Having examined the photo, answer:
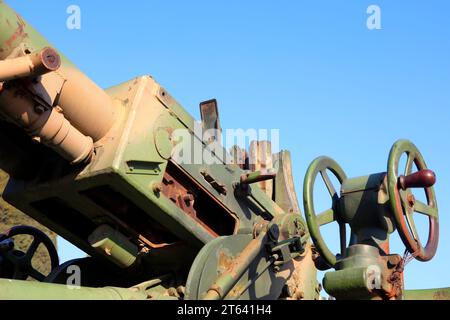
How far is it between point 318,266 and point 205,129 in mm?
1798

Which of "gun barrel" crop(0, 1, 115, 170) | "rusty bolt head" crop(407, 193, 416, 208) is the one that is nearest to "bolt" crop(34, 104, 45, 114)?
"gun barrel" crop(0, 1, 115, 170)

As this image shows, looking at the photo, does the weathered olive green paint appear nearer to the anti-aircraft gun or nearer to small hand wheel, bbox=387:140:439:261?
the anti-aircraft gun

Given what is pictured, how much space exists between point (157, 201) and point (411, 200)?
2.00 metres

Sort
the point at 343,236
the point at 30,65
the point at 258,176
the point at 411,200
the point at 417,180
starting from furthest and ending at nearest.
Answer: the point at 258,176 → the point at 343,236 → the point at 411,200 → the point at 417,180 → the point at 30,65

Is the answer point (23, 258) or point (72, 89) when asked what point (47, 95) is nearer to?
point (72, 89)

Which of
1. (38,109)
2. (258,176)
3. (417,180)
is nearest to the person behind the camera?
(38,109)

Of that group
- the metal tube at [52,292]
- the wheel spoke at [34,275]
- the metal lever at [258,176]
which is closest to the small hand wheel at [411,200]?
the metal lever at [258,176]

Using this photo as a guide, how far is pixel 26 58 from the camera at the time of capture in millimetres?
4562

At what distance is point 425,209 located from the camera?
5.59 metres

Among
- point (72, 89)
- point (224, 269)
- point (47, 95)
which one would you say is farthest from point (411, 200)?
point (47, 95)
